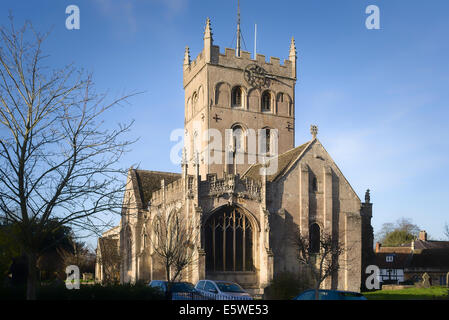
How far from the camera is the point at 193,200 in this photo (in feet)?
98.9

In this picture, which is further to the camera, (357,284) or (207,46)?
(207,46)

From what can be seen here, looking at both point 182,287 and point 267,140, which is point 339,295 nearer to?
point 182,287

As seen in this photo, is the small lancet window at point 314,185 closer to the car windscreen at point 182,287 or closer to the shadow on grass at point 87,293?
the car windscreen at point 182,287

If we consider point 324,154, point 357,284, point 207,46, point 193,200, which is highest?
point 207,46

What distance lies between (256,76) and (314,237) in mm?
15768

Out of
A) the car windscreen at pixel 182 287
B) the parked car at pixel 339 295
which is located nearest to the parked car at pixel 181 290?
the car windscreen at pixel 182 287

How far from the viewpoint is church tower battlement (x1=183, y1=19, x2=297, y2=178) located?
40.8 m

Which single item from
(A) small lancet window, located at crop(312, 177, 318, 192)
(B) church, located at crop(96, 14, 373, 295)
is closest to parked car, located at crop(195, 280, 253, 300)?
(B) church, located at crop(96, 14, 373, 295)
